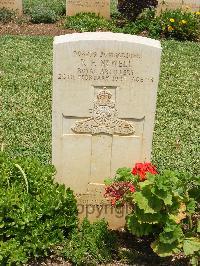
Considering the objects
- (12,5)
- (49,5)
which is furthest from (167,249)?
(49,5)

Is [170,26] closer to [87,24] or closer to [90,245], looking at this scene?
[87,24]

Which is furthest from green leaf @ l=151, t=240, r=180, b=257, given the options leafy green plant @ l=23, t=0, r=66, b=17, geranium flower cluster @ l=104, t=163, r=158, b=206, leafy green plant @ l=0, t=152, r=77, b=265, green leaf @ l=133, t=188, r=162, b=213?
leafy green plant @ l=23, t=0, r=66, b=17

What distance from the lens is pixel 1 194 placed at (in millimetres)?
4449

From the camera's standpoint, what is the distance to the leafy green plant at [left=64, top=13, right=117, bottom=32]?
12.0 meters

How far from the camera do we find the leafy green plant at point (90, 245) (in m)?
4.58

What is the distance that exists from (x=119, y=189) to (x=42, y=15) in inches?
340

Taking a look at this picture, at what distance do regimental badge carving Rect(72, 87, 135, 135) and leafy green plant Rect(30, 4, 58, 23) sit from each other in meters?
8.11

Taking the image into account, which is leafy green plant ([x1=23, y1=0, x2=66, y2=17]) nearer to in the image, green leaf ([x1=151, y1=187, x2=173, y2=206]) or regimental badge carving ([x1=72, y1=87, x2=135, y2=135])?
regimental badge carving ([x1=72, y1=87, x2=135, y2=135])

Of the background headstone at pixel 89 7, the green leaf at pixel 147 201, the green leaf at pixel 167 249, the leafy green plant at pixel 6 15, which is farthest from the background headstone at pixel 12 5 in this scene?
the green leaf at pixel 167 249

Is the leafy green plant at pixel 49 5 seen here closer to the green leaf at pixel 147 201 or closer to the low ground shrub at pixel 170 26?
the low ground shrub at pixel 170 26

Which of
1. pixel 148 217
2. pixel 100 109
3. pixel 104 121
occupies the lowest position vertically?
pixel 148 217

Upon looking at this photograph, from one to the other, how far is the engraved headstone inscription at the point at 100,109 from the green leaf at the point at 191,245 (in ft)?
3.12

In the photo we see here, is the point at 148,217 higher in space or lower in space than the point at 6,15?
lower

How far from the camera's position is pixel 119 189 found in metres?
4.50
